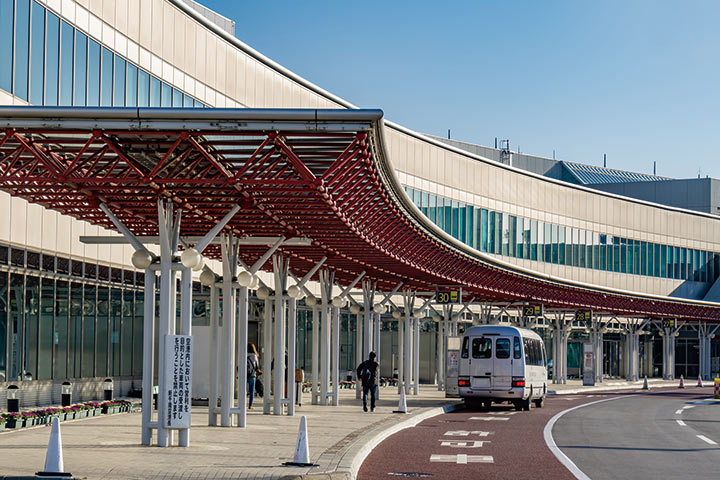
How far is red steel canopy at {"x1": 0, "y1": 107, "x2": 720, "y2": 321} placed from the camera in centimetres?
1577

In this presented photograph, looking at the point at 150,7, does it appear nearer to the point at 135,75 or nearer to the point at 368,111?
the point at 135,75

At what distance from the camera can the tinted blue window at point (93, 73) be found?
30.2 meters

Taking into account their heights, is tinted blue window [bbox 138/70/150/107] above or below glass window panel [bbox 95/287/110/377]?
above

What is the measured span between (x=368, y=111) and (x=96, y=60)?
16.8m

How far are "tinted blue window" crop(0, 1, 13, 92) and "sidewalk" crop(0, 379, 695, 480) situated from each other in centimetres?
775

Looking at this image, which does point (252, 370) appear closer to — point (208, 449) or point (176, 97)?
point (176, 97)

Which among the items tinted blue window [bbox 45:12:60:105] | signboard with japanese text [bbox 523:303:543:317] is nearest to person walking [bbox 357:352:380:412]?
tinted blue window [bbox 45:12:60:105]

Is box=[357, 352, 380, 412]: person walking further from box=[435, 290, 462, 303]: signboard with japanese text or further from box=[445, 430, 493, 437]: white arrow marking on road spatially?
box=[435, 290, 462, 303]: signboard with japanese text

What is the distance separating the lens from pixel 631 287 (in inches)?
3278

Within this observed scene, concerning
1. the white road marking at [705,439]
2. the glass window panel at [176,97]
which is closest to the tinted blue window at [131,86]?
the glass window panel at [176,97]

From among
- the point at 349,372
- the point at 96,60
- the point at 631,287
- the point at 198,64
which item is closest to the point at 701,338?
the point at 631,287

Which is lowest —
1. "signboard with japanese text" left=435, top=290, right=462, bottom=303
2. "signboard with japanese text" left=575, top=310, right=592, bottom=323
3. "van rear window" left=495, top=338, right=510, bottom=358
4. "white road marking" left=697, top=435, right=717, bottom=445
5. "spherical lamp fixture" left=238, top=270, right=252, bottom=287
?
"white road marking" left=697, top=435, right=717, bottom=445

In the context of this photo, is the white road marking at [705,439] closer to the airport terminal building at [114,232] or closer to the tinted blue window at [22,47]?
the airport terminal building at [114,232]

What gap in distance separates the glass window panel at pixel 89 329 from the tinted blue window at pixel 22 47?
274 inches
